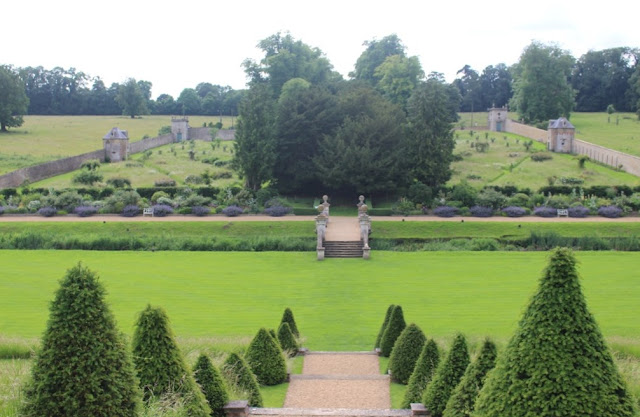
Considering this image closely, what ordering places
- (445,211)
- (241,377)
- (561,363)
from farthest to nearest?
(445,211)
(241,377)
(561,363)

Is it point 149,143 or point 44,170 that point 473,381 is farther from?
point 149,143

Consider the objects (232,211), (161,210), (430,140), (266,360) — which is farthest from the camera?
(430,140)

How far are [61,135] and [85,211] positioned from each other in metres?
38.8

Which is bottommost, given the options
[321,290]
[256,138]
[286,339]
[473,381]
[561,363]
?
[321,290]

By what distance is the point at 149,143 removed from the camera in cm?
6631

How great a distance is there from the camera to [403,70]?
207ft

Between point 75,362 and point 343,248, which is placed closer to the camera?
point 75,362

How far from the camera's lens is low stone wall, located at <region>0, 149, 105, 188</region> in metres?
46.9

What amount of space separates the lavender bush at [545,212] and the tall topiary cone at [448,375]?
31110 mm

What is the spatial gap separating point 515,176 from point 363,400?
131 feet

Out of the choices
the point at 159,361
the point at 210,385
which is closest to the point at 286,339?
the point at 210,385

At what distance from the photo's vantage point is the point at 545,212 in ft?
128

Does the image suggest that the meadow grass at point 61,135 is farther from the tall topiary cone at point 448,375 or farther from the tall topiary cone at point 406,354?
the tall topiary cone at point 448,375

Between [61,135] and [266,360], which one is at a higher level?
[61,135]
